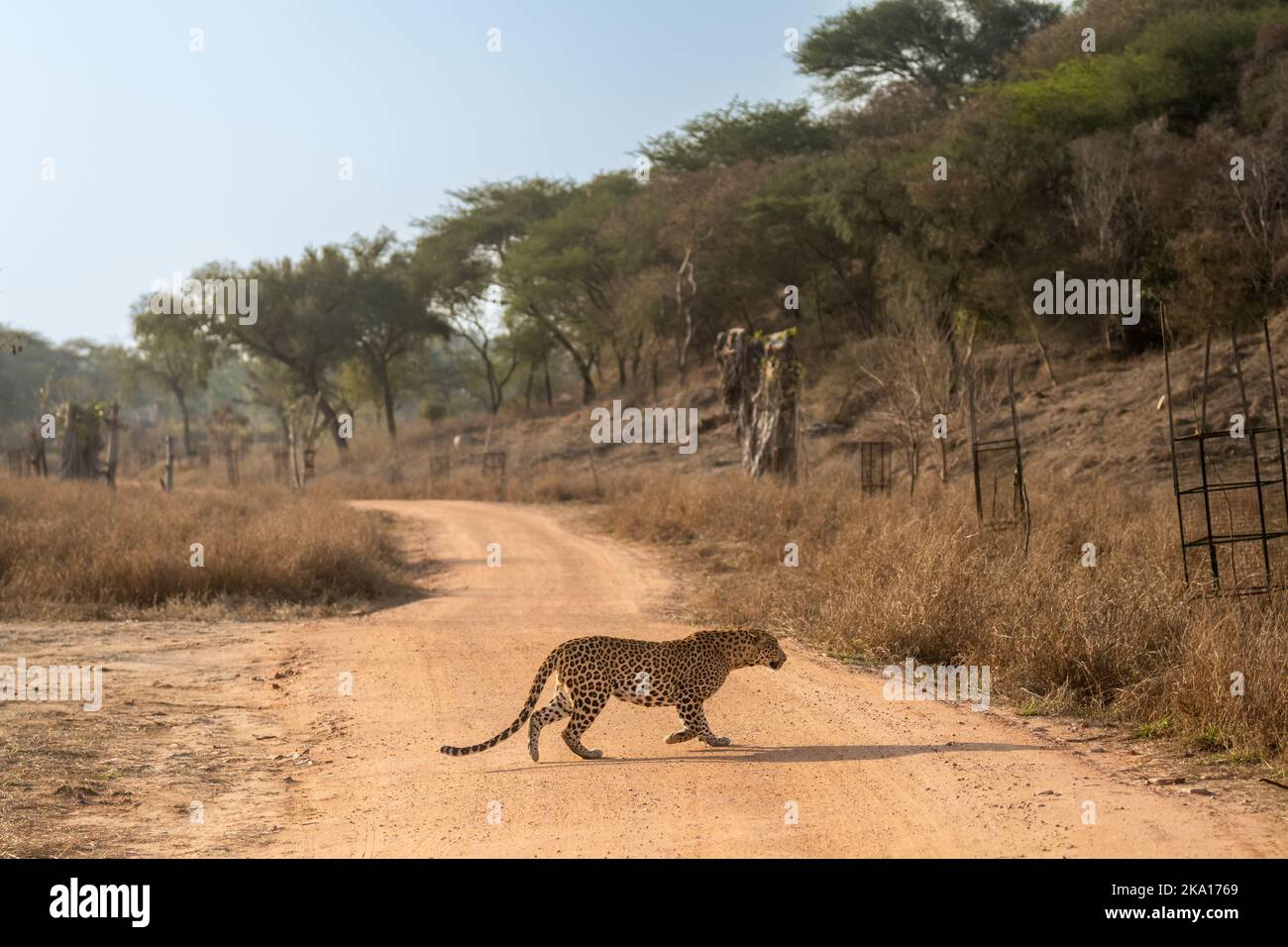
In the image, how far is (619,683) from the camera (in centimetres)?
730

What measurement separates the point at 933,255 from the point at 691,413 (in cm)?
880

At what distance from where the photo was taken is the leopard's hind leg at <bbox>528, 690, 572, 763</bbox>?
287 inches

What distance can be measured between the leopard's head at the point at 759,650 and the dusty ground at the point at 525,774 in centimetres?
49

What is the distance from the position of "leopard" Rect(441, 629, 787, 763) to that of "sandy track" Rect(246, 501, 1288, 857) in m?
0.17

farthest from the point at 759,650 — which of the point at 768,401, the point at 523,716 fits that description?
the point at 768,401

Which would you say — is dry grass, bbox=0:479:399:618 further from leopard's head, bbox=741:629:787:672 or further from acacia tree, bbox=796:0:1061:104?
acacia tree, bbox=796:0:1061:104

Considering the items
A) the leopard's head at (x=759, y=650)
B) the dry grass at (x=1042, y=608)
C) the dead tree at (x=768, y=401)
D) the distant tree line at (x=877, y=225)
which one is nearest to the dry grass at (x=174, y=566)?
the dry grass at (x=1042, y=608)

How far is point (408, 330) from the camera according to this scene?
54.0 meters

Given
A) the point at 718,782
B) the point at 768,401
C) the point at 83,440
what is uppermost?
the point at 83,440

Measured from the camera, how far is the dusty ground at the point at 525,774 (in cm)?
591

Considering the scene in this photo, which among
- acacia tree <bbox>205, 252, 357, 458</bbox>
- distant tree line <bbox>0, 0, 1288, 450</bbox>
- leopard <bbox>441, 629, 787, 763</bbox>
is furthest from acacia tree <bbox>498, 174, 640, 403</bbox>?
leopard <bbox>441, 629, 787, 763</bbox>

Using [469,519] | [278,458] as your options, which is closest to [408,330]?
[278,458]

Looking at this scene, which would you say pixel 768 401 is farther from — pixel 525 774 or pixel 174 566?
pixel 525 774

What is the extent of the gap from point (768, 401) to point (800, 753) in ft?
55.4
